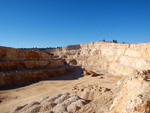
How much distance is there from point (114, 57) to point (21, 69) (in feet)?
90.4

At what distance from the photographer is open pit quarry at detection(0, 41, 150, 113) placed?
508cm

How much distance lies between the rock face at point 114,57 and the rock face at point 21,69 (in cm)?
1221

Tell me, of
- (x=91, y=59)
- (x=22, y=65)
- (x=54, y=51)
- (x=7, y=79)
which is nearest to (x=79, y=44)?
(x=54, y=51)

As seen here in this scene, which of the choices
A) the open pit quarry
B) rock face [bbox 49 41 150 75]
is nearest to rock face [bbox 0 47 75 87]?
the open pit quarry

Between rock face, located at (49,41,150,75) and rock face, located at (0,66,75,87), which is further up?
rock face, located at (49,41,150,75)

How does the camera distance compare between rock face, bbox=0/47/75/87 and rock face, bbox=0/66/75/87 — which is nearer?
rock face, bbox=0/66/75/87

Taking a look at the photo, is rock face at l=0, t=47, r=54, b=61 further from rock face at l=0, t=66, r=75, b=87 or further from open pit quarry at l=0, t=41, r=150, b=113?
rock face at l=0, t=66, r=75, b=87

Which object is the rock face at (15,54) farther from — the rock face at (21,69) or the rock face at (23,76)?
the rock face at (23,76)

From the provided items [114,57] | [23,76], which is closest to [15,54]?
[23,76]

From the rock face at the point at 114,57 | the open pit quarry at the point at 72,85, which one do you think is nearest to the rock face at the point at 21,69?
the open pit quarry at the point at 72,85

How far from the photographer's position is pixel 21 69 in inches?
867

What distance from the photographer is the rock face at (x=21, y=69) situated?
699 inches

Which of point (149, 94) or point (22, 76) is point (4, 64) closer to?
point (22, 76)

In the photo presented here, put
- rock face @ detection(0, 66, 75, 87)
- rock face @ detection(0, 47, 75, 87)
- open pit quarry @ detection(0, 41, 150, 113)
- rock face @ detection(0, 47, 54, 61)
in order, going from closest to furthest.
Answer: open pit quarry @ detection(0, 41, 150, 113)
rock face @ detection(0, 66, 75, 87)
rock face @ detection(0, 47, 75, 87)
rock face @ detection(0, 47, 54, 61)
